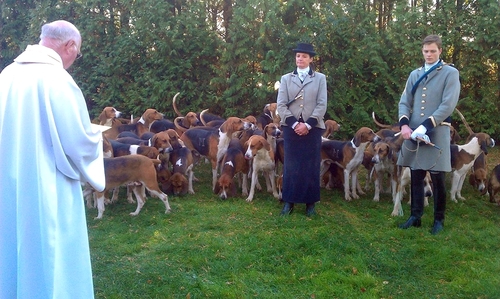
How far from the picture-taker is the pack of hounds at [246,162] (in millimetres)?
7355

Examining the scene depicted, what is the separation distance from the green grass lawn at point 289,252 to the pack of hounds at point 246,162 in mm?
370

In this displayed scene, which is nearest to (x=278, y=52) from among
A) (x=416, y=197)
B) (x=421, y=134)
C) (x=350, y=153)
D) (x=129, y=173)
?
(x=350, y=153)

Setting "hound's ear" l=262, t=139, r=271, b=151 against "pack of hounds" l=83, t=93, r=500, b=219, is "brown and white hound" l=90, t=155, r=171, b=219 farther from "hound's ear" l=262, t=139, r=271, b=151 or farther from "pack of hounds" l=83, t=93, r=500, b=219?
"hound's ear" l=262, t=139, r=271, b=151

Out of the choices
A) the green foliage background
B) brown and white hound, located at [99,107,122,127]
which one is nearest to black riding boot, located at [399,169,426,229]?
the green foliage background

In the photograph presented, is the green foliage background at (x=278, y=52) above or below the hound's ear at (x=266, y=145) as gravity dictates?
above

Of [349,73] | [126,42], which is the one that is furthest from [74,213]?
[126,42]

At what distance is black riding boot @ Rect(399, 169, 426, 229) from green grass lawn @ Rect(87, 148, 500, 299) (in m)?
0.14

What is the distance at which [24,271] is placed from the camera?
10.6ft

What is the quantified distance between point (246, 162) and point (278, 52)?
197 inches

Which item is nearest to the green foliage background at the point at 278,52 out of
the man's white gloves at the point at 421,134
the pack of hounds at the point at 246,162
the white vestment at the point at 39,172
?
the pack of hounds at the point at 246,162

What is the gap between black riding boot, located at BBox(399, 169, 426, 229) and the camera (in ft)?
20.9

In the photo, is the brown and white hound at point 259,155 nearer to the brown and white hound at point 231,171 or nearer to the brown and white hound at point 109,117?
the brown and white hound at point 231,171

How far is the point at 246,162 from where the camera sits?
859 centimetres

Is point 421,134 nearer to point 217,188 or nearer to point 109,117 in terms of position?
point 217,188
